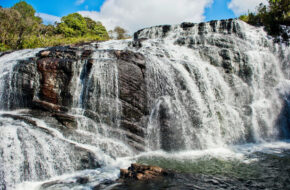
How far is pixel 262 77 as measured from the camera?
16688 millimetres

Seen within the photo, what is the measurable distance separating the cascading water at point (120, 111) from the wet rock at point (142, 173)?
54 centimetres

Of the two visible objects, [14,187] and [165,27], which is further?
[165,27]

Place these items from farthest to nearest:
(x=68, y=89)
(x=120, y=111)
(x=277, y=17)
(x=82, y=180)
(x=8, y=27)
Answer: (x=8, y=27)
(x=277, y=17)
(x=68, y=89)
(x=120, y=111)
(x=82, y=180)

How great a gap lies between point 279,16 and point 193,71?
25.7 ft

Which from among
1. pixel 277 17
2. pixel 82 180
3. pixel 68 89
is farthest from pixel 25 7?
pixel 82 180

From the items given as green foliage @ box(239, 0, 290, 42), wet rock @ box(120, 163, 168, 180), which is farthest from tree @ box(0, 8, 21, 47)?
green foliage @ box(239, 0, 290, 42)

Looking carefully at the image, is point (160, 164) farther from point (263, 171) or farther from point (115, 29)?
point (115, 29)

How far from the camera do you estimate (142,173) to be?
8.16 meters

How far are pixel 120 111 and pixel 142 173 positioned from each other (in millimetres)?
4485

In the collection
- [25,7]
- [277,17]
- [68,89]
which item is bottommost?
[68,89]

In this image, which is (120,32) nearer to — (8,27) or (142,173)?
(8,27)

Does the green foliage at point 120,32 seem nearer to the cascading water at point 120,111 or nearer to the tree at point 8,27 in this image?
the tree at point 8,27

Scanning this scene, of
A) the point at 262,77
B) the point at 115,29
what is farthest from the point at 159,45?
the point at 115,29

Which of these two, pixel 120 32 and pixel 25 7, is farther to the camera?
pixel 25 7
